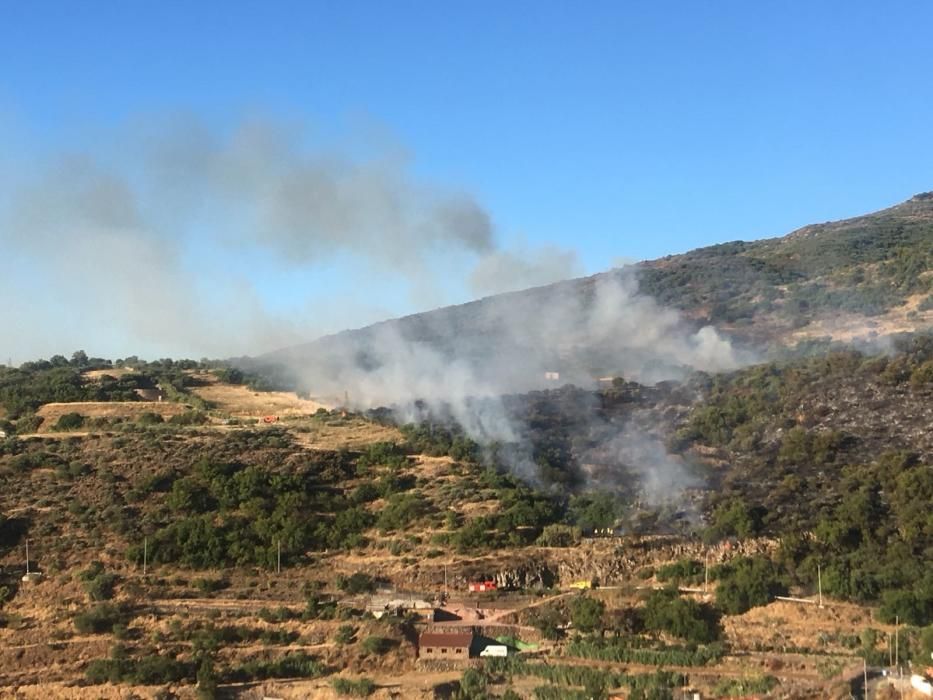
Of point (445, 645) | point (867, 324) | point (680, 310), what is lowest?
point (445, 645)

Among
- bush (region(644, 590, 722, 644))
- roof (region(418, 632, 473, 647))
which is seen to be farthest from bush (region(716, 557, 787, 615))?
roof (region(418, 632, 473, 647))

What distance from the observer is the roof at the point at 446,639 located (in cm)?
2778

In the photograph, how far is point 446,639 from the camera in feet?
92.1

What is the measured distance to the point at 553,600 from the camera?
30391 millimetres

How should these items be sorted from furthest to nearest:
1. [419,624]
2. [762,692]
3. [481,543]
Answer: [481,543] → [419,624] → [762,692]

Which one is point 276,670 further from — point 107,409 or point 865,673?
point 107,409

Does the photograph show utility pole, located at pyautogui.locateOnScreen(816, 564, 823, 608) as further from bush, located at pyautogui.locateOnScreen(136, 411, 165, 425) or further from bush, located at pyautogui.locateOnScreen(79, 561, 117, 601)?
bush, located at pyautogui.locateOnScreen(136, 411, 165, 425)

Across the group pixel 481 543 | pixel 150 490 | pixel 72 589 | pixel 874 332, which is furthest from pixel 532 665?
pixel 874 332

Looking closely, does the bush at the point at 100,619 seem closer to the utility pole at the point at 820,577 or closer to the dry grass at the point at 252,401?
the utility pole at the point at 820,577

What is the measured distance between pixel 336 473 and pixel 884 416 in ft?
74.8

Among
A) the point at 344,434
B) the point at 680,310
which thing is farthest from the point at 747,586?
the point at 680,310

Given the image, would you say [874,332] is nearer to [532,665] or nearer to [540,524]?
[540,524]

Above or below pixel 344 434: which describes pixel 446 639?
below

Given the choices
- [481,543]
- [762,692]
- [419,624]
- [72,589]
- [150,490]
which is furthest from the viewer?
[150,490]
